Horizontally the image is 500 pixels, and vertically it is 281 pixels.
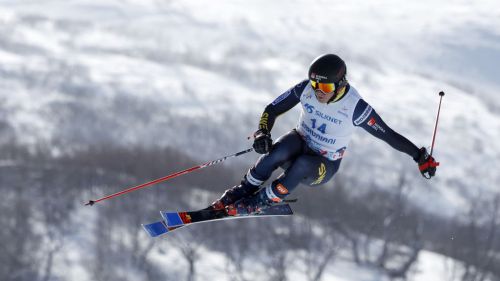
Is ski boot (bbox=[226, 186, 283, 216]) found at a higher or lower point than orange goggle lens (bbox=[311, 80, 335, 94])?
lower

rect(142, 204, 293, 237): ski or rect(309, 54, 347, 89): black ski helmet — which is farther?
rect(142, 204, 293, 237): ski

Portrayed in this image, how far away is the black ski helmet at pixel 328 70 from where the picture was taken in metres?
10.4

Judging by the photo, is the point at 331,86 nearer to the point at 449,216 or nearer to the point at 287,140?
the point at 287,140

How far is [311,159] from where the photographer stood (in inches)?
439

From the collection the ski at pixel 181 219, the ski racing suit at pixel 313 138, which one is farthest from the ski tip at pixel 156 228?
the ski racing suit at pixel 313 138

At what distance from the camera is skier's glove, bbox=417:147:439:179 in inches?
428

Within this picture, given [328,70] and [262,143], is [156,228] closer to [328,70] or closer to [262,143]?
[262,143]

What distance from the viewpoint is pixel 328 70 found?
408 inches

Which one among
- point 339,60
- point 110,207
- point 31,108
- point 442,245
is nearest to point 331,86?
point 339,60

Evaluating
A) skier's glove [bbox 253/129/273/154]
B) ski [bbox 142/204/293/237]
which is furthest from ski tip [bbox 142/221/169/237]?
Answer: skier's glove [bbox 253/129/273/154]

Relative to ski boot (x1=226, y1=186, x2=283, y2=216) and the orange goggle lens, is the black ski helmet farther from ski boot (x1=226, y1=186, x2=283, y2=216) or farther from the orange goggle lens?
ski boot (x1=226, y1=186, x2=283, y2=216)

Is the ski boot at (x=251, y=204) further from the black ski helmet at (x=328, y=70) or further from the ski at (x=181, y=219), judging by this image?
the black ski helmet at (x=328, y=70)

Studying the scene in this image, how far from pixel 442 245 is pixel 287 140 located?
7450 centimetres

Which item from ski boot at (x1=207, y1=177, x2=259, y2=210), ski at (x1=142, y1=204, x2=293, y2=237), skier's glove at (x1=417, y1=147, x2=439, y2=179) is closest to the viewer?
skier's glove at (x1=417, y1=147, x2=439, y2=179)
